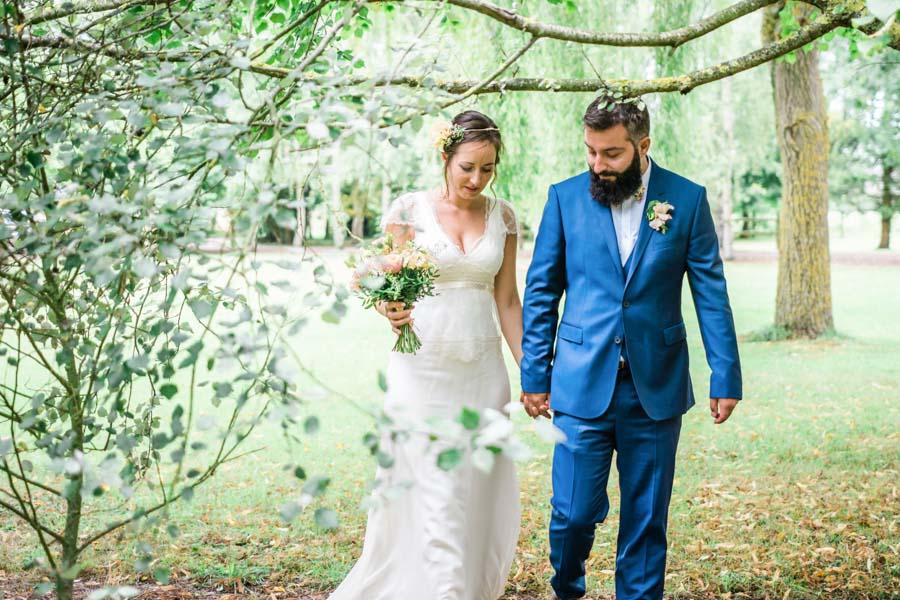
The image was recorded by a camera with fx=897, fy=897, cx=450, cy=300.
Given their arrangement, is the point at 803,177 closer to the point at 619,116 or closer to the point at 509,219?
the point at 509,219

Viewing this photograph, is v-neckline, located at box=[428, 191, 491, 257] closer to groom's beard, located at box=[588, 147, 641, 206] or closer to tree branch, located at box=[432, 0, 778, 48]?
groom's beard, located at box=[588, 147, 641, 206]

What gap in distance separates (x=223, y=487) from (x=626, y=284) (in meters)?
3.98

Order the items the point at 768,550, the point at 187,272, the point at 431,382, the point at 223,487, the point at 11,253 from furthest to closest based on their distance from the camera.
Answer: the point at 223,487 < the point at 768,550 < the point at 431,382 < the point at 11,253 < the point at 187,272

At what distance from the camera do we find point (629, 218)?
3.60 meters

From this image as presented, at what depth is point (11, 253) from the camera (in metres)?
2.14

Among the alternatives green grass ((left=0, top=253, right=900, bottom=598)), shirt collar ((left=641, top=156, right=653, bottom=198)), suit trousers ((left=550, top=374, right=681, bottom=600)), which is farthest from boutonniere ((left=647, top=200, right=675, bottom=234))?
green grass ((left=0, top=253, right=900, bottom=598))

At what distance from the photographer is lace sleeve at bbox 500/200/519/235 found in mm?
4180

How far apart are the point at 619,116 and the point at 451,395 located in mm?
1429

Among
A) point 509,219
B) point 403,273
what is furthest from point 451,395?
point 509,219

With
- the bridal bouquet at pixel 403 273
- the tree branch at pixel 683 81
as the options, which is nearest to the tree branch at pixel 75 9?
the tree branch at pixel 683 81

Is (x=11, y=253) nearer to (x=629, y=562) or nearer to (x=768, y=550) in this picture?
(x=629, y=562)

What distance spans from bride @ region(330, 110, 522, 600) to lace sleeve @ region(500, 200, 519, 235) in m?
0.03

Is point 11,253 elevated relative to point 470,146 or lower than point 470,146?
lower

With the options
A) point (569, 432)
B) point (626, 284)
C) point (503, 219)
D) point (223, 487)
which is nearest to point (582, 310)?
point (626, 284)
